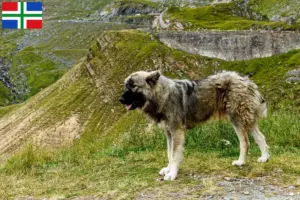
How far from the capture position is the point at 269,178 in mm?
8102

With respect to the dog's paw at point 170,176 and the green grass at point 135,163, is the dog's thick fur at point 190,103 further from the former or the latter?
the green grass at point 135,163

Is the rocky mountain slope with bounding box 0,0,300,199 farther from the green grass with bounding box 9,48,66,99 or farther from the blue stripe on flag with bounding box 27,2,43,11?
the green grass with bounding box 9,48,66,99

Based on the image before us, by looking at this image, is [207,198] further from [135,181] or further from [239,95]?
[239,95]

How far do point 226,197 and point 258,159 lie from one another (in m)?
2.64

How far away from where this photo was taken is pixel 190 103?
9297mm

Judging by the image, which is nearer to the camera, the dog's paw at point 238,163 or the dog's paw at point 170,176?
the dog's paw at point 170,176

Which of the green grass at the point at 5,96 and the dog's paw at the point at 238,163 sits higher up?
the dog's paw at the point at 238,163

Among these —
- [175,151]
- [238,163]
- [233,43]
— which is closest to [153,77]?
[175,151]

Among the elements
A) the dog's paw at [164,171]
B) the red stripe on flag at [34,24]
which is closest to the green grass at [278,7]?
the red stripe on flag at [34,24]

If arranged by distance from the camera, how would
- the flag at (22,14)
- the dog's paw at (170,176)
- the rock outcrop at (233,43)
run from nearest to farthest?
the dog's paw at (170,176) → the flag at (22,14) → the rock outcrop at (233,43)

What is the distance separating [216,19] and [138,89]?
5689 centimetres

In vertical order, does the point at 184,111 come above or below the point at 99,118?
above

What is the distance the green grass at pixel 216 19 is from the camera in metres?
54.4

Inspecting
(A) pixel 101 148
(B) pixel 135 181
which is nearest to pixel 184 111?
(B) pixel 135 181
